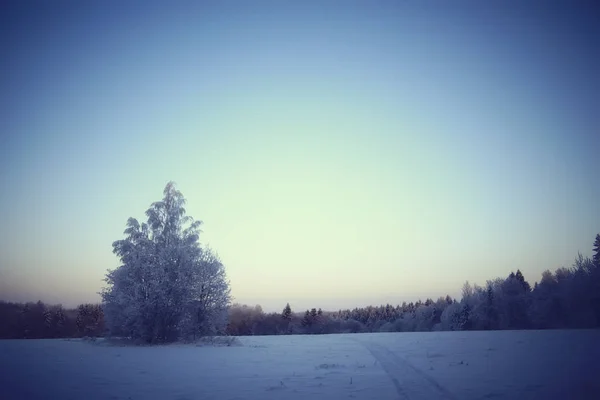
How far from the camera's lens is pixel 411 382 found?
12.8 meters

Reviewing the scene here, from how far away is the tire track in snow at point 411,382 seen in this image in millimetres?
10805

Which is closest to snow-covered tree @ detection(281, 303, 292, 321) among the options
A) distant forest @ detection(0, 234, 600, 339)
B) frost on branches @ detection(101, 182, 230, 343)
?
distant forest @ detection(0, 234, 600, 339)

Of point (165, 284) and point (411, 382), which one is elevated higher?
point (165, 284)

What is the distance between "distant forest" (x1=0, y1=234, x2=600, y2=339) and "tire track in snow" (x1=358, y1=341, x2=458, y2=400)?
78.1 feet

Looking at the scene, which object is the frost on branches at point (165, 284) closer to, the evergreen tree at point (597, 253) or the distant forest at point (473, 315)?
the distant forest at point (473, 315)

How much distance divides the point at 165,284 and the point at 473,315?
69.1 m

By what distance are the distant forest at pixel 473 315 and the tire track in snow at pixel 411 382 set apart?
23.8m

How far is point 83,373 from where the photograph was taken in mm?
14977

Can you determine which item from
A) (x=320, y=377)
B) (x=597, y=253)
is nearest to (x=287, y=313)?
(x=597, y=253)

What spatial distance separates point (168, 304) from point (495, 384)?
94.5ft

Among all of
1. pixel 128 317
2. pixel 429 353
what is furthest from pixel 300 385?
pixel 128 317

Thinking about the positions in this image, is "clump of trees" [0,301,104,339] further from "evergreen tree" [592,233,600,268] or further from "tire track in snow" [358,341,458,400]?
"evergreen tree" [592,233,600,268]

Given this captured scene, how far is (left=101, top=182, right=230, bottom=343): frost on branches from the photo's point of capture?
32875 millimetres

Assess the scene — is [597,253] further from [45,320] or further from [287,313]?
[45,320]
